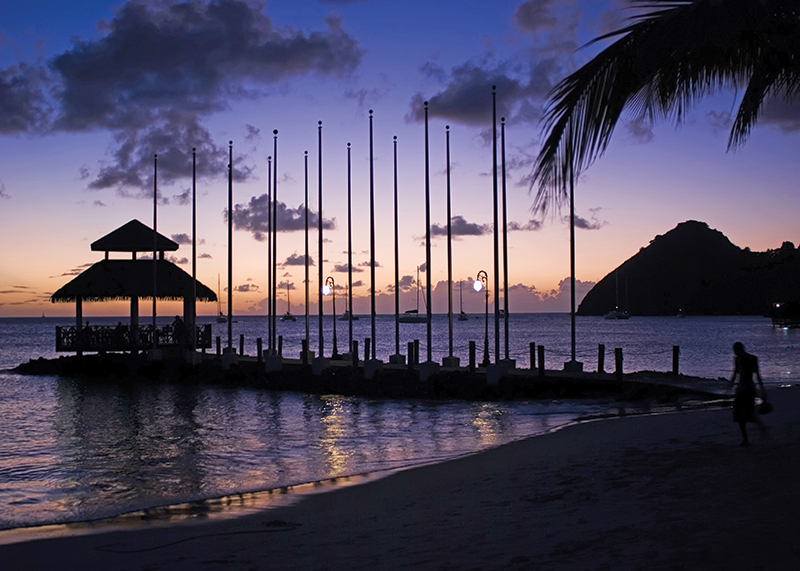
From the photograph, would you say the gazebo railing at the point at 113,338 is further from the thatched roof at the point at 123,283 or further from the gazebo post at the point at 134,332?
the thatched roof at the point at 123,283

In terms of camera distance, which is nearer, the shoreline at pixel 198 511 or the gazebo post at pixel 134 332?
the shoreline at pixel 198 511

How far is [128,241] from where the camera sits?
42094mm

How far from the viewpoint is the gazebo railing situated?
4444 centimetres

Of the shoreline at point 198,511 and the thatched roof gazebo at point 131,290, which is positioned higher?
the thatched roof gazebo at point 131,290

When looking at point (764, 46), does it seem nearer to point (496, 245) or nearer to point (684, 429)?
point (684, 429)

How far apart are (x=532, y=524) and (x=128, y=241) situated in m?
38.5

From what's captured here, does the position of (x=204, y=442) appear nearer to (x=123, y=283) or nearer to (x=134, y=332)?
(x=123, y=283)

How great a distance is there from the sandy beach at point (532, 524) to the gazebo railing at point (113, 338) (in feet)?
113

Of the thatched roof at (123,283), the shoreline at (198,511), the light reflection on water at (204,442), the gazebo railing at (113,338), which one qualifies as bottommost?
the light reflection on water at (204,442)

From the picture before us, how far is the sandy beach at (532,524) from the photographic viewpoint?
6387 mm

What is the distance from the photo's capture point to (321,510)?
1020cm

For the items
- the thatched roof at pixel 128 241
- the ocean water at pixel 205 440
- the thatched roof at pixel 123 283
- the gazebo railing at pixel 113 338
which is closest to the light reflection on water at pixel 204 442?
the ocean water at pixel 205 440

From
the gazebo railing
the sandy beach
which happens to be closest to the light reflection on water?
the sandy beach

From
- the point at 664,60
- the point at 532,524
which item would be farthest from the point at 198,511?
the point at 664,60
